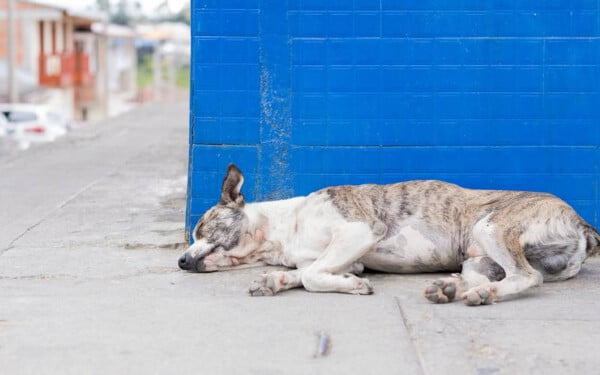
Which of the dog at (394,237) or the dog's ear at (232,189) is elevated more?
the dog's ear at (232,189)

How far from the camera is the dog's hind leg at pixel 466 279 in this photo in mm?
5758

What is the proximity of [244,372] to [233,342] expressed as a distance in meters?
0.49

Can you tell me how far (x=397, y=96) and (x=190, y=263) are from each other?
1.95m

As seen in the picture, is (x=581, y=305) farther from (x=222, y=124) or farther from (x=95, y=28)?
(x=95, y=28)

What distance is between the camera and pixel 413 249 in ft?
21.6

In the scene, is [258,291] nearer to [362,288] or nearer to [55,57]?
[362,288]

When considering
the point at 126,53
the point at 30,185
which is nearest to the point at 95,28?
the point at 126,53

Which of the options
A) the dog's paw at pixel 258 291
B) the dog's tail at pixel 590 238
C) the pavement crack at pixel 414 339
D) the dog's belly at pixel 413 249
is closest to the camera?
the pavement crack at pixel 414 339

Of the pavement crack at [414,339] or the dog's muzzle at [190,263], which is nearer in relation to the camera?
the pavement crack at [414,339]

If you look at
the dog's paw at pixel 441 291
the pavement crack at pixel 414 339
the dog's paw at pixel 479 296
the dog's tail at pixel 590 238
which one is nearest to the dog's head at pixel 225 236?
the pavement crack at pixel 414 339

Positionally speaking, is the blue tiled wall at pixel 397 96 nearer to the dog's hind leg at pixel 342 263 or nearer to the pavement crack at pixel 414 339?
the dog's hind leg at pixel 342 263

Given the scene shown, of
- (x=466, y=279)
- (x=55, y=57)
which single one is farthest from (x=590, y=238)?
(x=55, y=57)

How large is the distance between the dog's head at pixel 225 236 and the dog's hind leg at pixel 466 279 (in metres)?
1.40

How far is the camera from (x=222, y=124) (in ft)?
24.4
